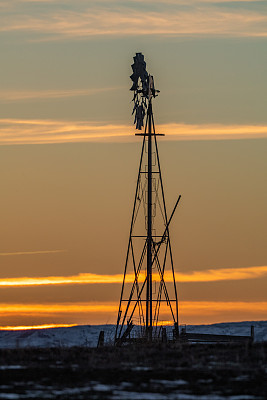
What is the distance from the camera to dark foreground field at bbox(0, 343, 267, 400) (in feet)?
94.6

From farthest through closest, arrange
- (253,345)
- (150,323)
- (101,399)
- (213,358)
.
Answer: (150,323) → (253,345) → (213,358) → (101,399)

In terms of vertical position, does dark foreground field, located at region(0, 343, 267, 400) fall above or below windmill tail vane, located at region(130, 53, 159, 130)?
below

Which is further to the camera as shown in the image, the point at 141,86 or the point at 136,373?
the point at 141,86

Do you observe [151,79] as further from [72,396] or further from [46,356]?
[72,396]

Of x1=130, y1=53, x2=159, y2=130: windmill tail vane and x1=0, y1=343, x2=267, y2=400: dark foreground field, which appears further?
x1=130, y1=53, x2=159, y2=130: windmill tail vane

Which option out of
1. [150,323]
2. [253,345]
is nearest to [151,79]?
[150,323]

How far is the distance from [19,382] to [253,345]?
465 inches

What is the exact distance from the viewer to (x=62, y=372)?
31.8 metres

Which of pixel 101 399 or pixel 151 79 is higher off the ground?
pixel 151 79

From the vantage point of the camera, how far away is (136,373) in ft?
105

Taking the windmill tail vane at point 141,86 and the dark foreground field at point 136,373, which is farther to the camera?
the windmill tail vane at point 141,86

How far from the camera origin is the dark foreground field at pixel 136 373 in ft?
94.6

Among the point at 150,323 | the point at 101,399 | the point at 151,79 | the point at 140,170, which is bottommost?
the point at 101,399

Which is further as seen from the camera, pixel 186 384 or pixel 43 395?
pixel 186 384
